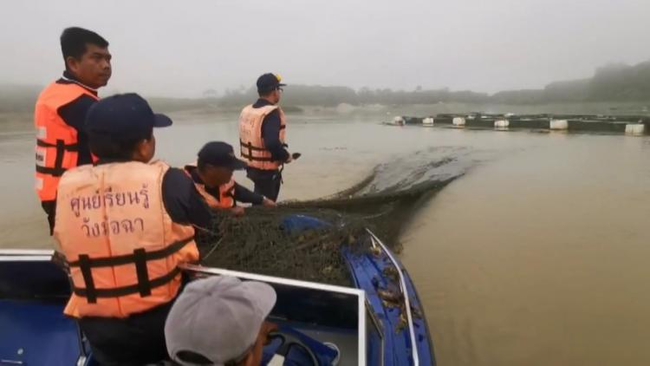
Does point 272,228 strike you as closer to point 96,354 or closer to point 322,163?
point 96,354

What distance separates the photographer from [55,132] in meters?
2.83

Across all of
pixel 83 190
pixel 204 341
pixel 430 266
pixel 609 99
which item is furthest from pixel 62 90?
pixel 609 99

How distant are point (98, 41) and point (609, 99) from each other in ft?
148

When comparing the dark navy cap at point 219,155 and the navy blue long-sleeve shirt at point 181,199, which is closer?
the navy blue long-sleeve shirt at point 181,199

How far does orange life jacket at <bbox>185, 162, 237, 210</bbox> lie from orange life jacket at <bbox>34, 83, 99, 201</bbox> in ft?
2.65

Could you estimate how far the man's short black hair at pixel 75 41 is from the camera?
280cm

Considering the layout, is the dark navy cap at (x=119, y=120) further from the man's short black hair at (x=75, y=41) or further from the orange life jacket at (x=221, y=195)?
the orange life jacket at (x=221, y=195)

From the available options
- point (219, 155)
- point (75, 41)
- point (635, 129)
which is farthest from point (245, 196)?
point (635, 129)

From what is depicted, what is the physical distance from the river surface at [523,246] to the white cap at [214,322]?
2438mm

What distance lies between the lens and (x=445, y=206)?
23.9 feet

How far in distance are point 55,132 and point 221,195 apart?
3.87 feet

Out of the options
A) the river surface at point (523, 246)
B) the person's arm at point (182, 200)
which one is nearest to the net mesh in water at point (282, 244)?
the person's arm at point (182, 200)

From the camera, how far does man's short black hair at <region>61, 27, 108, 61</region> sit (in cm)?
280

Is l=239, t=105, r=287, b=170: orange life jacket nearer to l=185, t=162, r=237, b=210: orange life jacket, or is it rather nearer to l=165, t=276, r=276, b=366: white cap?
l=185, t=162, r=237, b=210: orange life jacket
